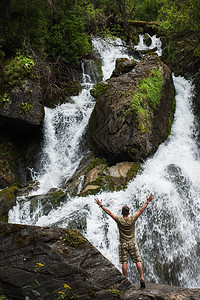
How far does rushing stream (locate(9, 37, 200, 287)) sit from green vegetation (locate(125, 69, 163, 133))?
148cm

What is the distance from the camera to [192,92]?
41.7ft

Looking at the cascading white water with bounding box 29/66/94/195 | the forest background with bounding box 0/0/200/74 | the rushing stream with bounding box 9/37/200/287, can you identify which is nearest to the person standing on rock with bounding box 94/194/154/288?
the rushing stream with bounding box 9/37/200/287

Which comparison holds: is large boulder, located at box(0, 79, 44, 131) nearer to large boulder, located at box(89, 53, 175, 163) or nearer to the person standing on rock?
large boulder, located at box(89, 53, 175, 163)

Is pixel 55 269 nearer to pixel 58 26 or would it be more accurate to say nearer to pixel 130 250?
pixel 130 250

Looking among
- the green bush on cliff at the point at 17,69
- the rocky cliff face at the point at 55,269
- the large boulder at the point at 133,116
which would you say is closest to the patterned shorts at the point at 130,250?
the rocky cliff face at the point at 55,269

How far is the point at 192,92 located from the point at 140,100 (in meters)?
4.13

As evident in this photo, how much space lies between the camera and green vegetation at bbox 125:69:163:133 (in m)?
9.70

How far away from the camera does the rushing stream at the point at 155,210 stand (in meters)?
6.77

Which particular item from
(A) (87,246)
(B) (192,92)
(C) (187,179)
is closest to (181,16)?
(B) (192,92)

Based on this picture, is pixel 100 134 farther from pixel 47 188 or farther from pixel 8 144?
pixel 8 144

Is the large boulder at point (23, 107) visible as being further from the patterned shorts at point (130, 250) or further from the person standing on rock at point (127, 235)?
the patterned shorts at point (130, 250)

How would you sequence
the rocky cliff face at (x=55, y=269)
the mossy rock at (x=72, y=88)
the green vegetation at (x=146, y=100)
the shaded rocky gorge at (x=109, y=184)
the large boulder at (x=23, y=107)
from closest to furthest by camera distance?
the rocky cliff face at (x=55, y=269) → the shaded rocky gorge at (x=109, y=184) → the green vegetation at (x=146, y=100) → the large boulder at (x=23, y=107) → the mossy rock at (x=72, y=88)

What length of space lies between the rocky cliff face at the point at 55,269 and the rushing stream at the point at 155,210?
2.83m

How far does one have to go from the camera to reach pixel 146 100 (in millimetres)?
10398
